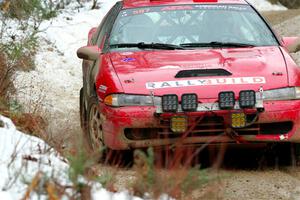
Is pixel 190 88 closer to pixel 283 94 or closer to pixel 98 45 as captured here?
pixel 283 94

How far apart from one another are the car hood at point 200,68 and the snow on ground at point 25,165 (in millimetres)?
1681

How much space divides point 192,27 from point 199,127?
6.17ft

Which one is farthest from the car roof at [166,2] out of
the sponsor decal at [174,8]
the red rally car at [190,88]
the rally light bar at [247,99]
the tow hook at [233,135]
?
the tow hook at [233,135]

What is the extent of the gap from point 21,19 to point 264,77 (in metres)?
9.37

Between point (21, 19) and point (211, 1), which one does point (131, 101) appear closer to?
point (211, 1)

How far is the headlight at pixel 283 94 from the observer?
8242mm

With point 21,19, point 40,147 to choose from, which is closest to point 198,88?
point 40,147

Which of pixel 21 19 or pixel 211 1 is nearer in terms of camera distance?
pixel 211 1

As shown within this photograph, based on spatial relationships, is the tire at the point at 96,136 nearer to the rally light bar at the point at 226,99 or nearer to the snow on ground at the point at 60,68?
the rally light bar at the point at 226,99

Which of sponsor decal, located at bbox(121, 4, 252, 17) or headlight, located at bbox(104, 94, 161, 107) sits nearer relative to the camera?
headlight, located at bbox(104, 94, 161, 107)

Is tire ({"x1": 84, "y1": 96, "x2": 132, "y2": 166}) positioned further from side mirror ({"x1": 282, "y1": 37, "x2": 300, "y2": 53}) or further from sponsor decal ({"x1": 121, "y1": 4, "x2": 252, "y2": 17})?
side mirror ({"x1": 282, "y1": 37, "x2": 300, "y2": 53})

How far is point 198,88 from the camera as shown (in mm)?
8172

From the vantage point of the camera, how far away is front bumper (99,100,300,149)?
318 inches

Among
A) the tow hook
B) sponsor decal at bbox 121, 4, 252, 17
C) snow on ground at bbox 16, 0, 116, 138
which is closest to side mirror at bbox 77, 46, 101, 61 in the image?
sponsor decal at bbox 121, 4, 252, 17
